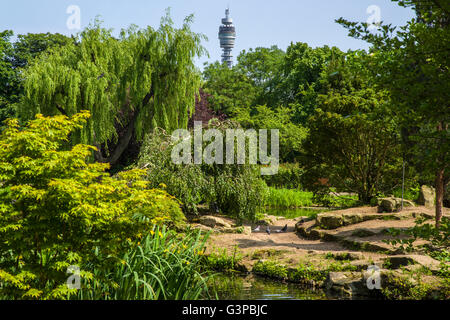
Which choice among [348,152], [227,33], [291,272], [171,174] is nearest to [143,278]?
[291,272]

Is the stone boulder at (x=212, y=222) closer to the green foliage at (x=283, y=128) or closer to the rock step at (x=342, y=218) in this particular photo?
the rock step at (x=342, y=218)

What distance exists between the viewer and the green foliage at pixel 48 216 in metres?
4.82

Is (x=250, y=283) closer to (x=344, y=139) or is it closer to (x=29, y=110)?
(x=344, y=139)

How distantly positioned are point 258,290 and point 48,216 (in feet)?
13.6

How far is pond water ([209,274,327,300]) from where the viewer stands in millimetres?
7395

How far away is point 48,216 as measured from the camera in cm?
487

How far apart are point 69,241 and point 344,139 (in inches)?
422

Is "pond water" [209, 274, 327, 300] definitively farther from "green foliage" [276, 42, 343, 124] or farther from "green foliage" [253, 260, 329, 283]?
"green foliage" [276, 42, 343, 124]

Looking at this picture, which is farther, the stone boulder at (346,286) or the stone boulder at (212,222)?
the stone boulder at (212,222)

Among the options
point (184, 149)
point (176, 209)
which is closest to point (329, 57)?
point (184, 149)

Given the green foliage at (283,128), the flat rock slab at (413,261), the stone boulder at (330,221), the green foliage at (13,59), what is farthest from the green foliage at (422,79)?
the green foliage at (13,59)

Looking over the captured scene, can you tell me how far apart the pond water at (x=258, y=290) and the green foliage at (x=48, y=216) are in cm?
246

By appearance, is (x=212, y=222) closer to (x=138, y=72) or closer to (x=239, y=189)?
(x=239, y=189)

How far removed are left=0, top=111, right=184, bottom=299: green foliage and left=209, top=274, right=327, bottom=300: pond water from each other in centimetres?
246
